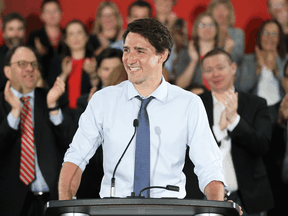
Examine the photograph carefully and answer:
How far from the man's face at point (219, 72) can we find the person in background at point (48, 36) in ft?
5.61

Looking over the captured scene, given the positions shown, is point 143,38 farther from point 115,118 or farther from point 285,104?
point 285,104

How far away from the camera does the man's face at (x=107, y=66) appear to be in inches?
138

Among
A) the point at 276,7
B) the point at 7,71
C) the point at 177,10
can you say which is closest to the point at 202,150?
the point at 7,71

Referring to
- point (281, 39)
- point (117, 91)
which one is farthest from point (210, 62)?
point (117, 91)

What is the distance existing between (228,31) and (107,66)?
1.49 metres

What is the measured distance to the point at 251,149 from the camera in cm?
303

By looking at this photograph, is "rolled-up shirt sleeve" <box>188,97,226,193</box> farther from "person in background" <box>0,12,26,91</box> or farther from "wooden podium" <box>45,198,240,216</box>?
"person in background" <box>0,12,26,91</box>

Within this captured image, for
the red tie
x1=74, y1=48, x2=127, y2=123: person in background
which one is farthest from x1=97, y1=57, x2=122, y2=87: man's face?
the red tie

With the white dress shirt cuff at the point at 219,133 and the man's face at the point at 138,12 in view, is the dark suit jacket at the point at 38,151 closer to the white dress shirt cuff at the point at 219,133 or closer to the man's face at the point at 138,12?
the white dress shirt cuff at the point at 219,133

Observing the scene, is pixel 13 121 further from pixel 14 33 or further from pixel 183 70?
pixel 183 70

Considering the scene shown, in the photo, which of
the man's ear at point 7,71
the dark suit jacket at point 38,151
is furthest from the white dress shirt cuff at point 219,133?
the man's ear at point 7,71

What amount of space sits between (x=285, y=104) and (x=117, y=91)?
2.22m

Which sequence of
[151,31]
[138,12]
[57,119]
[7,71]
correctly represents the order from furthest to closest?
[138,12]
[7,71]
[57,119]
[151,31]

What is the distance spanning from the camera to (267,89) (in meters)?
3.92
